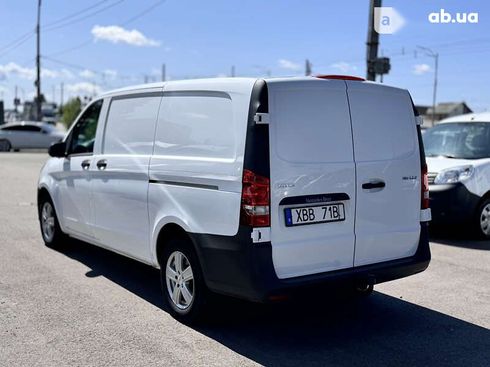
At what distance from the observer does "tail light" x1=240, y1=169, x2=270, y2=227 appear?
12.9 ft

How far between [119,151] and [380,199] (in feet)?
8.61

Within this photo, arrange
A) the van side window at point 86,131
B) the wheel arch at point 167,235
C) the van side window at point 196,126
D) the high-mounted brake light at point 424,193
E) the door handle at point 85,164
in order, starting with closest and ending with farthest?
1. the van side window at point 196,126
2. the wheel arch at point 167,235
3. the high-mounted brake light at point 424,193
4. the door handle at point 85,164
5. the van side window at point 86,131

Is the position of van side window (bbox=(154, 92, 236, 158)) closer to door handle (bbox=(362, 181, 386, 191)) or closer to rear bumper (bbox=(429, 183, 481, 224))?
door handle (bbox=(362, 181, 386, 191))

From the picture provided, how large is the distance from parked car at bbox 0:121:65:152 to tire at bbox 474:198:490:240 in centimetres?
2599

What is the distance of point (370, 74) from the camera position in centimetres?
1280

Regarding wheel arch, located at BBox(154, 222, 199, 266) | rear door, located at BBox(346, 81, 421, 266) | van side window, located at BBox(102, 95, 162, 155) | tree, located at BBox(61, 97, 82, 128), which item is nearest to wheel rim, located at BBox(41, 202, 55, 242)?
van side window, located at BBox(102, 95, 162, 155)

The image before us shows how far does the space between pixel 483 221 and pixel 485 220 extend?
61 mm

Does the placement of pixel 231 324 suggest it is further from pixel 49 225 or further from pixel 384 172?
pixel 49 225

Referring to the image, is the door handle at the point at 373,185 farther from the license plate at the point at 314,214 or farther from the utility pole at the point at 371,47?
the utility pole at the point at 371,47

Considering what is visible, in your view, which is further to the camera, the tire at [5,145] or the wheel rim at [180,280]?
the tire at [5,145]

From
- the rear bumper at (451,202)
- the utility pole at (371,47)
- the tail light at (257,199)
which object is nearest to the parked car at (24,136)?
the utility pole at (371,47)

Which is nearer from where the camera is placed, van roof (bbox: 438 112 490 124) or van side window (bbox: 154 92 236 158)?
van side window (bbox: 154 92 236 158)

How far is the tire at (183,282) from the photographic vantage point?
14.7ft

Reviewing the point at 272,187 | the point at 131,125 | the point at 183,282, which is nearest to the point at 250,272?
the point at 272,187
